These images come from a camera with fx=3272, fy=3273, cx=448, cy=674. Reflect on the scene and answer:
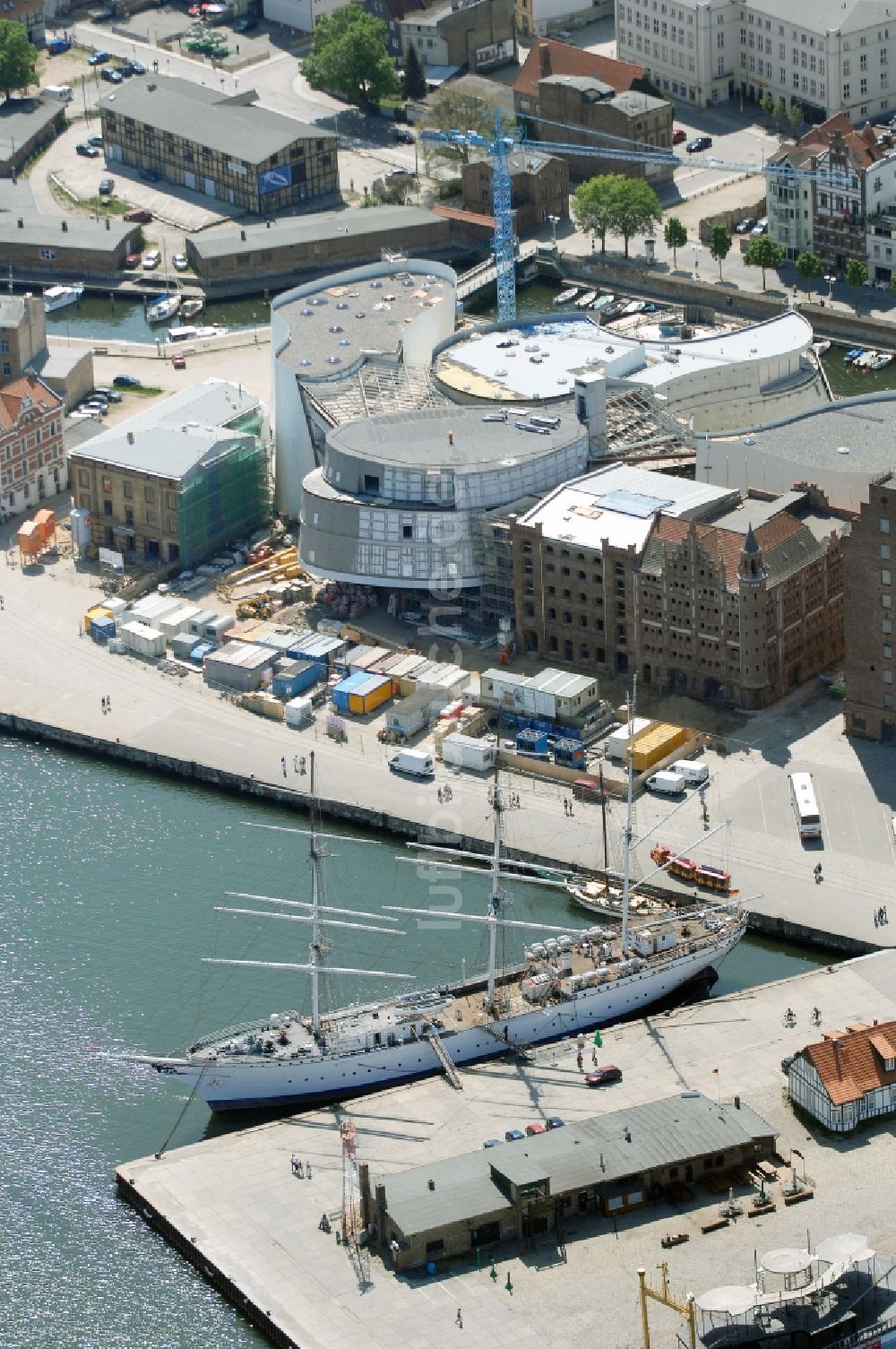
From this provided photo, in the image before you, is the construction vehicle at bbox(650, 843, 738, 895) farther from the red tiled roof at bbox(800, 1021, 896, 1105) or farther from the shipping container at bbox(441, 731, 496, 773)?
the red tiled roof at bbox(800, 1021, 896, 1105)

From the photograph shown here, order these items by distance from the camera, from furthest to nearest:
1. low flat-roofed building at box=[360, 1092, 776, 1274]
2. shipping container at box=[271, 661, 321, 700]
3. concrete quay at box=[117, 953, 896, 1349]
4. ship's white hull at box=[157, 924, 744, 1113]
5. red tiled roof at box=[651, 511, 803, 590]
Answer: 1. shipping container at box=[271, 661, 321, 700]
2. red tiled roof at box=[651, 511, 803, 590]
3. ship's white hull at box=[157, 924, 744, 1113]
4. low flat-roofed building at box=[360, 1092, 776, 1274]
5. concrete quay at box=[117, 953, 896, 1349]

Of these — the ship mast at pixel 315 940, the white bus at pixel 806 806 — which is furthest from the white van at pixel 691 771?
the ship mast at pixel 315 940

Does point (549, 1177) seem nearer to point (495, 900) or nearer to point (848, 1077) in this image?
point (848, 1077)

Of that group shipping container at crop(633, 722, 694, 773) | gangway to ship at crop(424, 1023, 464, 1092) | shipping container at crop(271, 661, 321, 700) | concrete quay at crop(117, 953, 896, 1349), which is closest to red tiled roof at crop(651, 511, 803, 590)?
shipping container at crop(633, 722, 694, 773)

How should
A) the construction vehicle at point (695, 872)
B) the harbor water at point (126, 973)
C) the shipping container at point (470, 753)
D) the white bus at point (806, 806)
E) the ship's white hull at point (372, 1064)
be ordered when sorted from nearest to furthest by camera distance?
the harbor water at point (126, 973), the ship's white hull at point (372, 1064), the construction vehicle at point (695, 872), the white bus at point (806, 806), the shipping container at point (470, 753)

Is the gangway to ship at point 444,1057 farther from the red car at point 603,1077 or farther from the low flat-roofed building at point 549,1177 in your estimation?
the low flat-roofed building at point 549,1177

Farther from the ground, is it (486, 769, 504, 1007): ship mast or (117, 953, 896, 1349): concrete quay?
(486, 769, 504, 1007): ship mast
